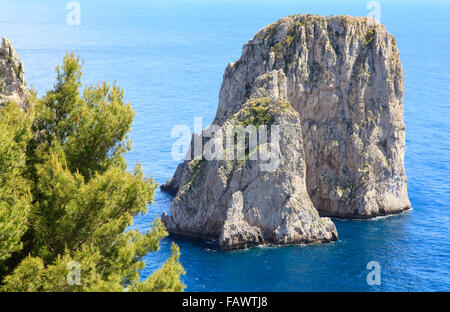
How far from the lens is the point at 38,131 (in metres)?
29.6

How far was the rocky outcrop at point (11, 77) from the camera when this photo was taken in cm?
3200

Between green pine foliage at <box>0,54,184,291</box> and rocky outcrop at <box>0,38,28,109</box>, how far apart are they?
10.1ft

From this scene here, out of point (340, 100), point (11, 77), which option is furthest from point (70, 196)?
point (340, 100)

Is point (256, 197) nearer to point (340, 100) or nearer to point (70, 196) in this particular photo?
point (340, 100)

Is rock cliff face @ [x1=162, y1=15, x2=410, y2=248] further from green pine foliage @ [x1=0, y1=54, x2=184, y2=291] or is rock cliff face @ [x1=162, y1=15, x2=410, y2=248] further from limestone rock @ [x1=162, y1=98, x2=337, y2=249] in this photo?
green pine foliage @ [x1=0, y1=54, x2=184, y2=291]

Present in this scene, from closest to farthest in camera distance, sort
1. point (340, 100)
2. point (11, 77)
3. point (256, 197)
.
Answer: point (11, 77)
point (256, 197)
point (340, 100)

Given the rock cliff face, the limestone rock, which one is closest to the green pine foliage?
the limestone rock

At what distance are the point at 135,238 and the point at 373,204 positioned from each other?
60.2 meters

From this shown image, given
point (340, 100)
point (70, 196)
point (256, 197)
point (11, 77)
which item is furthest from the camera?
point (340, 100)

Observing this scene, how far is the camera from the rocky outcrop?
3200 cm

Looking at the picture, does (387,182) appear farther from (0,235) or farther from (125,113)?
(0,235)

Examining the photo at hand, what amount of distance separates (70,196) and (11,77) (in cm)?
1102

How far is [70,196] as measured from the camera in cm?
2612
